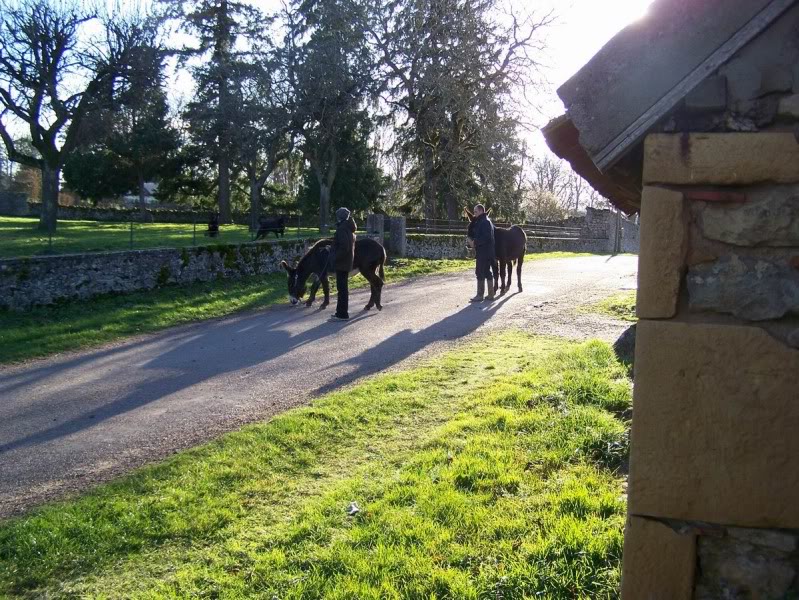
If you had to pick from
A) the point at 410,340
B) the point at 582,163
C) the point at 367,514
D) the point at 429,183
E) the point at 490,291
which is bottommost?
the point at 367,514

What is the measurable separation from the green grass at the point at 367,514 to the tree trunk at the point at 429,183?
2595 cm

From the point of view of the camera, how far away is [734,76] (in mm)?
2971

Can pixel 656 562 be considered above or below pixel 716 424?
below

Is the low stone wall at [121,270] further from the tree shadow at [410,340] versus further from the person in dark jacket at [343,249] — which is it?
the tree shadow at [410,340]

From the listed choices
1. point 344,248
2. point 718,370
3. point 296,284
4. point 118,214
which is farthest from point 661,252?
point 118,214

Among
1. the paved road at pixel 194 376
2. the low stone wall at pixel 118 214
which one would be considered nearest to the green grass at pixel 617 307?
the paved road at pixel 194 376

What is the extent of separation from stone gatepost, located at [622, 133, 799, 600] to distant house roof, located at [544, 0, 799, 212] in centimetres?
17

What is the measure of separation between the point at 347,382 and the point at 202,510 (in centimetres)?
388

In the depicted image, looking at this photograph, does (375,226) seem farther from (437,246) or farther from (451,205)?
(451,205)

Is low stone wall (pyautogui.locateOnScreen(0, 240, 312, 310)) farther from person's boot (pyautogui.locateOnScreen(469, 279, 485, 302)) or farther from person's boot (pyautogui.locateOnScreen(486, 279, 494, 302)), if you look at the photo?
person's boot (pyautogui.locateOnScreen(486, 279, 494, 302))

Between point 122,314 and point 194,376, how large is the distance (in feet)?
17.1

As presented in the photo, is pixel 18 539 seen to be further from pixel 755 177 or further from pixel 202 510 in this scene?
pixel 755 177

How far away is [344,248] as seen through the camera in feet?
43.0

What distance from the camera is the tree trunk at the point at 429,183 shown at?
32.5m
